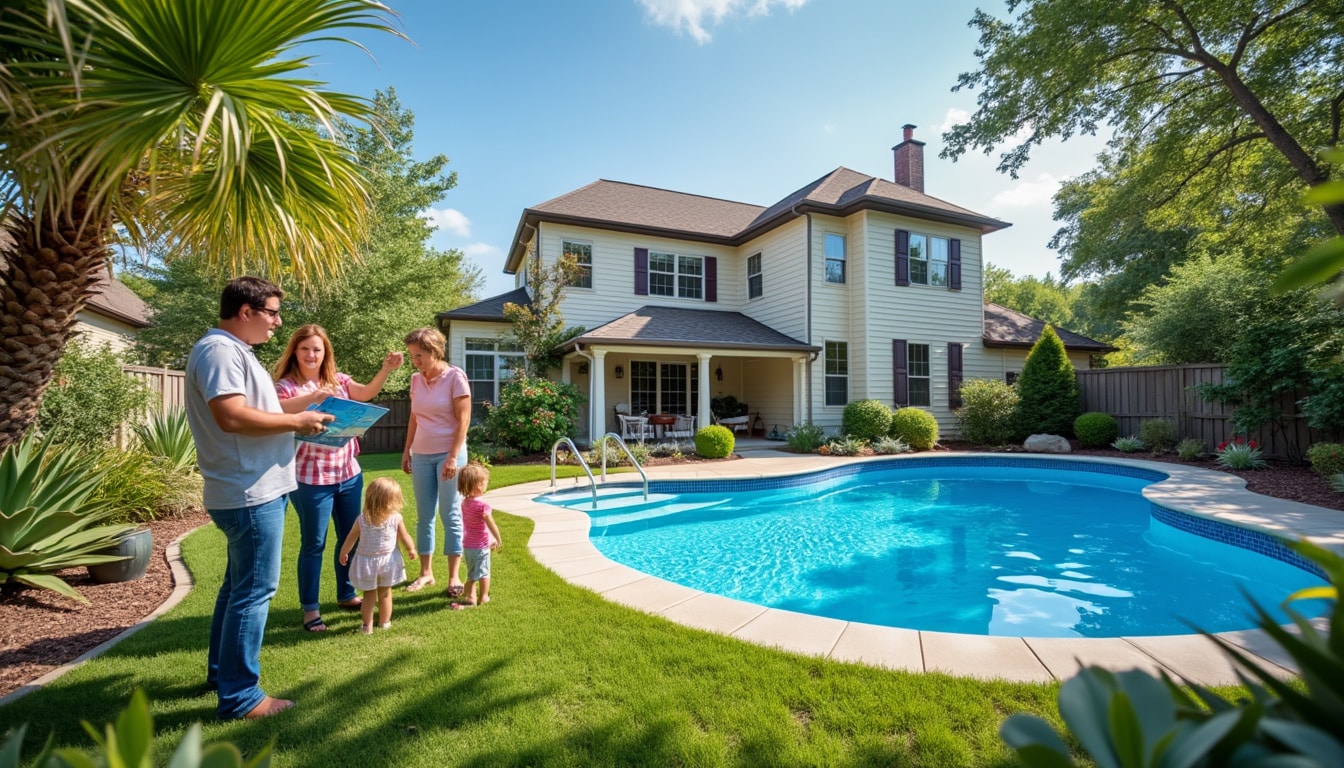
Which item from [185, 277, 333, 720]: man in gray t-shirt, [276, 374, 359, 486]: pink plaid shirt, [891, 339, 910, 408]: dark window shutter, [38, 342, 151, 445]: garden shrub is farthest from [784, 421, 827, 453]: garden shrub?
[185, 277, 333, 720]: man in gray t-shirt

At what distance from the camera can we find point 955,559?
6117 millimetres

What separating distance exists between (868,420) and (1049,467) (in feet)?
11.6

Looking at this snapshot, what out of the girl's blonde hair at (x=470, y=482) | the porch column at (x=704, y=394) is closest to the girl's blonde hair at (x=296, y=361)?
the girl's blonde hair at (x=470, y=482)

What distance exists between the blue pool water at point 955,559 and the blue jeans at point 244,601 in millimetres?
3522

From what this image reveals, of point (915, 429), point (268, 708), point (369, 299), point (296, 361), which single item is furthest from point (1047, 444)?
point (369, 299)

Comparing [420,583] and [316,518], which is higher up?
[316,518]

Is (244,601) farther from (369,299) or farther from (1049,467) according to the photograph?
(369,299)

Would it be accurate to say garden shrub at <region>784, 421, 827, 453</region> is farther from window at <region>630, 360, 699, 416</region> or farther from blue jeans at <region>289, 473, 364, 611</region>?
blue jeans at <region>289, 473, 364, 611</region>

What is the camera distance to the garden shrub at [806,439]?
12938 mm

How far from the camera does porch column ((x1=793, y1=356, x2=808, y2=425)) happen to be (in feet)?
47.5

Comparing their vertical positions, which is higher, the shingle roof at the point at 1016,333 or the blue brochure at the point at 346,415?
the shingle roof at the point at 1016,333

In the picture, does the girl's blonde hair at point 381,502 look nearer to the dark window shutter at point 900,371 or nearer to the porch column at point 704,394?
the porch column at point 704,394

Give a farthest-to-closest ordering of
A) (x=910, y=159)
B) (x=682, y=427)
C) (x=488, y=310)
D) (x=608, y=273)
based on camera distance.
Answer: (x=910, y=159), (x=608, y=273), (x=488, y=310), (x=682, y=427)

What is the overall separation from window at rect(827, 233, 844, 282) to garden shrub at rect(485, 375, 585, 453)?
23.8 feet
